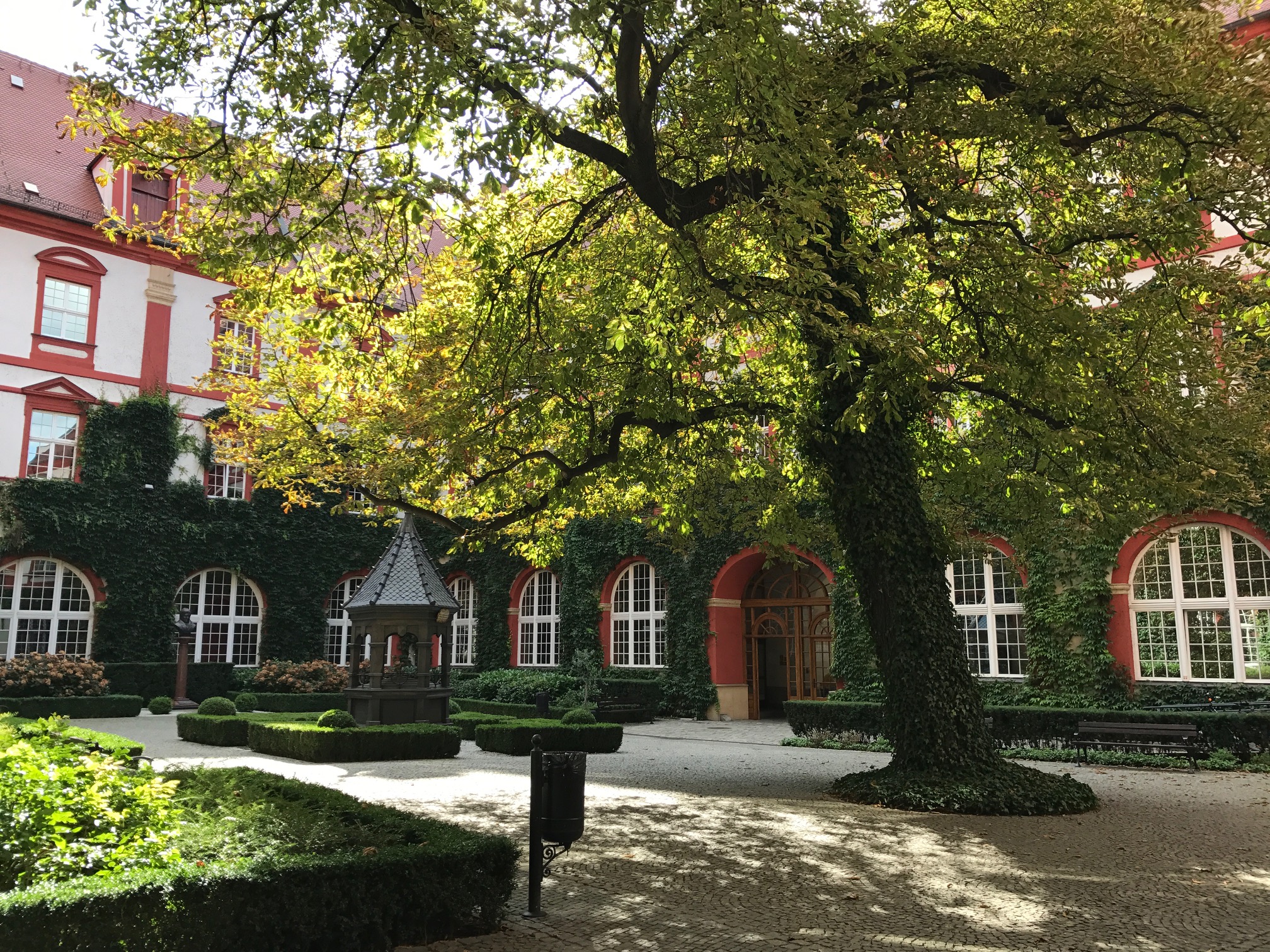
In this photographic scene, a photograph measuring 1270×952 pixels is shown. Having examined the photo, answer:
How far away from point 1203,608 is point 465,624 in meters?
20.2

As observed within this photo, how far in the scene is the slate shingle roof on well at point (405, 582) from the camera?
16.4 meters

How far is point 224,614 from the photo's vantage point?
26.1 m

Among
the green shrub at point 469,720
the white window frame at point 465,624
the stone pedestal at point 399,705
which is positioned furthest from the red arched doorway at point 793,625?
the white window frame at point 465,624

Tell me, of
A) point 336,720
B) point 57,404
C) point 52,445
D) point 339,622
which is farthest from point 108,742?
point 339,622

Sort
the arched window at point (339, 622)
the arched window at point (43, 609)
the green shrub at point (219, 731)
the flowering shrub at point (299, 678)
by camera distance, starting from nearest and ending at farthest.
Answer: the green shrub at point (219, 731) → the arched window at point (43, 609) → the flowering shrub at point (299, 678) → the arched window at point (339, 622)

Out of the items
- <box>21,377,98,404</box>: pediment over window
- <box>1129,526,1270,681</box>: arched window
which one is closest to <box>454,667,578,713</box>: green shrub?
<box>21,377,98,404</box>: pediment over window

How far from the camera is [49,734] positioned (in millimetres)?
7070

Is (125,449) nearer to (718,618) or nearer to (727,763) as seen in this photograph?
(718,618)

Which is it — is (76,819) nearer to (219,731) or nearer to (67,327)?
(219,731)

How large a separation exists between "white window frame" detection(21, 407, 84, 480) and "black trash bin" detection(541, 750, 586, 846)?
2188cm

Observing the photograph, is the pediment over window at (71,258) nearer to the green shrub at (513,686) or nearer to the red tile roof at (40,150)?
the red tile roof at (40,150)

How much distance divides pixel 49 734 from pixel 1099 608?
1606 centimetres

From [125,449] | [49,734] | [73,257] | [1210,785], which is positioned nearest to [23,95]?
[73,257]

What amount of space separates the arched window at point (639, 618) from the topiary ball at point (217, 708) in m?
10.5
